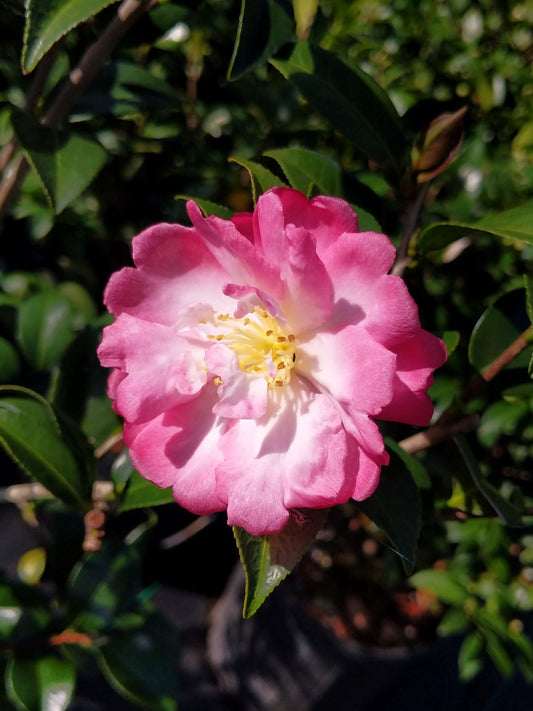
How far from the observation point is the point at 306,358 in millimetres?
550

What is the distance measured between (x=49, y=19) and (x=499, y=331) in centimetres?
54

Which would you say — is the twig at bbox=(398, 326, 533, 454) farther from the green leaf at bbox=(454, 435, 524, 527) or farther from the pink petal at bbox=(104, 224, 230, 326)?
the pink petal at bbox=(104, 224, 230, 326)

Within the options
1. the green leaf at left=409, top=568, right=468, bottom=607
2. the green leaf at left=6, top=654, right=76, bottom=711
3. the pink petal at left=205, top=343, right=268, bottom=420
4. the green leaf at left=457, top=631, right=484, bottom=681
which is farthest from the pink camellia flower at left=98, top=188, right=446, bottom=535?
the green leaf at left=457, top=631, right=484, bottom=681

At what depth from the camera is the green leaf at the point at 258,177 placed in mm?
517

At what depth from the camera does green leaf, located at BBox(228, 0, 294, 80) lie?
0.54 m

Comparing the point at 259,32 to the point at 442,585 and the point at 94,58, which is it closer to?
the point at 94,58

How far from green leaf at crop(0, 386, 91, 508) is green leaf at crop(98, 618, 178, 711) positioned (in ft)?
0.91

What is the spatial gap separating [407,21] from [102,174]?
67 centimetres

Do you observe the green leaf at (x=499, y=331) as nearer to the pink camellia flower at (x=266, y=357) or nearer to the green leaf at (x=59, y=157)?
the pink camellia flower at (x=266, y=357)

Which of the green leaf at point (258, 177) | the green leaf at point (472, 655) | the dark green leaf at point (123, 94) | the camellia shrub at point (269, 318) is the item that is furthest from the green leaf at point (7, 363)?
the green leaf at point (472, 655)

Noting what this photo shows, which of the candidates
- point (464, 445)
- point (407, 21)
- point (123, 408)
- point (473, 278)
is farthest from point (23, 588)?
point (407, 21)

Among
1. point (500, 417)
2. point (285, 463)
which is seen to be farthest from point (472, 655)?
point (285, 463)

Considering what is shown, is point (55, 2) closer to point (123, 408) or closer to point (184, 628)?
point (123, 408)

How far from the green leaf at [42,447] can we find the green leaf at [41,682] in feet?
0.82
